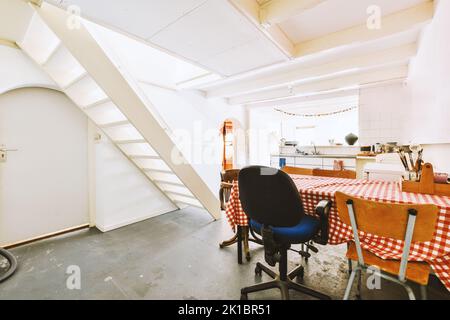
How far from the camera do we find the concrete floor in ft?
5.62

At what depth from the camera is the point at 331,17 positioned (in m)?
2.15

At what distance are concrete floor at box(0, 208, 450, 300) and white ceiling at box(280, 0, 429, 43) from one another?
100 inches

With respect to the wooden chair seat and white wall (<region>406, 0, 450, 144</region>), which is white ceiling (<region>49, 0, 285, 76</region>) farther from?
the wooden chair seat

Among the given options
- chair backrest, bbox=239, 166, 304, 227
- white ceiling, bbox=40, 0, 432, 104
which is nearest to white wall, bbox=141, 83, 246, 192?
white ceiling, bbox=40, 0, 432, 104

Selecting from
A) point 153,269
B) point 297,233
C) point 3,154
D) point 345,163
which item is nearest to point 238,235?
point 297,233

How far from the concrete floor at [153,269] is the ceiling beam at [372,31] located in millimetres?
2403

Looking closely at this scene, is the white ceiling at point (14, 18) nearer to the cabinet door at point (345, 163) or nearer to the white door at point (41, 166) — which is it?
the white door at point (41, 166)

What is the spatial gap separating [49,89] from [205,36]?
88.1 inches

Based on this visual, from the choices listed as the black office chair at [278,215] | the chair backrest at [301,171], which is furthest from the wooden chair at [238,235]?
the chair backrest at [301,171]

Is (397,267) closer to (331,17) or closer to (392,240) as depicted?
(392,240)

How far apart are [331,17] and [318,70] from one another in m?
1.14

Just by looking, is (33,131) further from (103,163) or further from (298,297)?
(298,297)

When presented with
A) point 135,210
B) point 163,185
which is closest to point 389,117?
point 163,185

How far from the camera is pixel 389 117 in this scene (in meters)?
3.97
